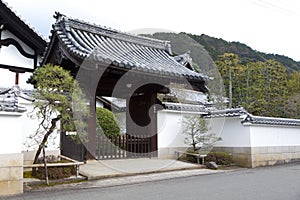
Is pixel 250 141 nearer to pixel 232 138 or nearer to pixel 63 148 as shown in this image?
pixel 232 138

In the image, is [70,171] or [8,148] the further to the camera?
[70,171]

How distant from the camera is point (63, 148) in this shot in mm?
8297

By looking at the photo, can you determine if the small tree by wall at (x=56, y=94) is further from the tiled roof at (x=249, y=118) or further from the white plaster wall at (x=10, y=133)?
the tiled roof at (x=249, y=118)

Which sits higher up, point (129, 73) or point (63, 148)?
point (129, 73)

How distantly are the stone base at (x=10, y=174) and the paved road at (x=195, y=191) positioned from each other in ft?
0.82

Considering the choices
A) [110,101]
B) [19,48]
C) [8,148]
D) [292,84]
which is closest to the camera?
[8,148]

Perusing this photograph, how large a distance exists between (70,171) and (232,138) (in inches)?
244

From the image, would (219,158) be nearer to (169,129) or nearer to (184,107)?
(169,129)

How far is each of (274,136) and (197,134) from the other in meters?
3.00

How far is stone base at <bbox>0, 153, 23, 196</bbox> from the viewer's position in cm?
547

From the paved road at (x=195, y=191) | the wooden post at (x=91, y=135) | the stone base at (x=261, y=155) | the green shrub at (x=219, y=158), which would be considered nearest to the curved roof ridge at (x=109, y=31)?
the wooden post at (x=91, y=135)

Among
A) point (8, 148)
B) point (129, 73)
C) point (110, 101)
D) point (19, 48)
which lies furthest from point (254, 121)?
point (110, 101)

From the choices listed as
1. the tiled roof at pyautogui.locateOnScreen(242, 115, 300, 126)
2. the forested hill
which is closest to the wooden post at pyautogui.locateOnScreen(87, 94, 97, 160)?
the tiled roof at pyautogui.locateOnScreen(242, 115, 300, 126)

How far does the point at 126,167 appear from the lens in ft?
27.4
